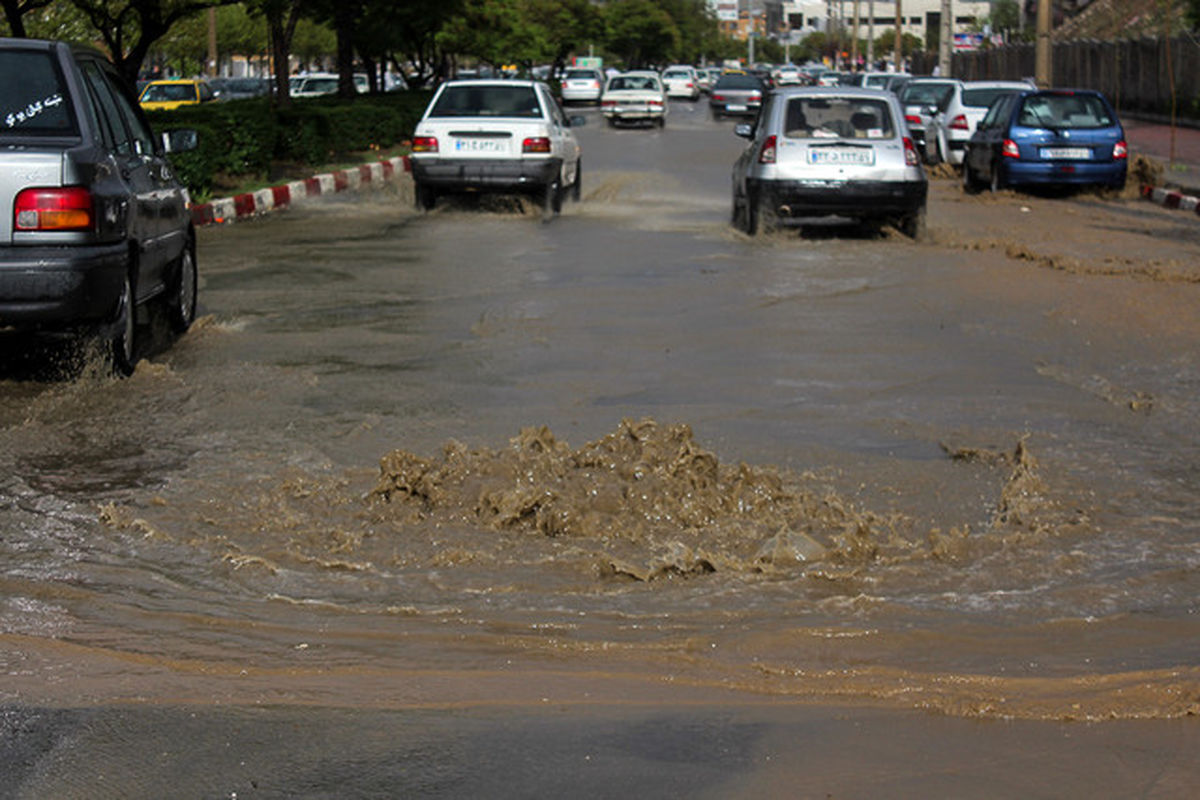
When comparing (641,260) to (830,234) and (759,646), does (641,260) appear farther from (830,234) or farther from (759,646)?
(759,646)

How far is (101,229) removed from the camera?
26.6 ft

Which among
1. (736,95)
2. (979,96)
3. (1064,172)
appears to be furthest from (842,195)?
(736,95)

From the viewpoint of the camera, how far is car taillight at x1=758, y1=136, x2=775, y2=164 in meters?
16.2

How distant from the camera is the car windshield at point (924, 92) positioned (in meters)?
32.2

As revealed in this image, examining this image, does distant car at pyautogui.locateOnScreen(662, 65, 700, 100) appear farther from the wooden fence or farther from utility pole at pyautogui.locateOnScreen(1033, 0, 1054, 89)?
utility pole at pyautogui.locateOnScreen(1033, 0, 1054, 89)

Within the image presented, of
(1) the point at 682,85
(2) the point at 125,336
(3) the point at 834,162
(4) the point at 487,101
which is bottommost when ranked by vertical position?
(2) the point at 125,336

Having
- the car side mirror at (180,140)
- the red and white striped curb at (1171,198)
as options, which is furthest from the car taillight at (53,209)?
the red and white striped curb at (1171,198)

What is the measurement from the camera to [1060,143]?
73.3 ft

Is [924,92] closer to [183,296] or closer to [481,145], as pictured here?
[481,145]

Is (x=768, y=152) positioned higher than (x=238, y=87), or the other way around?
(x=238, y=87)

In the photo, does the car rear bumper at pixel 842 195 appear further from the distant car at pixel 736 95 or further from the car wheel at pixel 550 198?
the distant car at pixel 736 95

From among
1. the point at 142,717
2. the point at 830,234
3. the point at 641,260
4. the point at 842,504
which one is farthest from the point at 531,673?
the point at 830,234

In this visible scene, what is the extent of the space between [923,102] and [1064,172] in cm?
995

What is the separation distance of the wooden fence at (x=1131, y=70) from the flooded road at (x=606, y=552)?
93.0 feet
